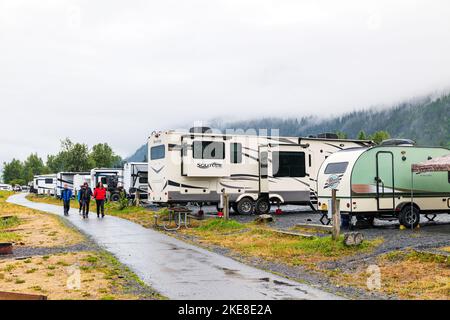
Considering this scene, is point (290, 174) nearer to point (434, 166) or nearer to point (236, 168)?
point (236, 168)

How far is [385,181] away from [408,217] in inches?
56.9

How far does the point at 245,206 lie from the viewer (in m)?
25.8

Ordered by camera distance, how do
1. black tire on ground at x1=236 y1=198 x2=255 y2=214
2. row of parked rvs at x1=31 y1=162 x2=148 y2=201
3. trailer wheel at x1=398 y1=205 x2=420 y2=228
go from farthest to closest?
row of parked rvs at x1=31 y1=162 x2=148 y2=201 < black tire on ground at x1=236 y1=198 x2=255 y2=214 < trailer wheel at x1=398 y1=205 x2=420 y2=228

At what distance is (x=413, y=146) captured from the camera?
1864 cm

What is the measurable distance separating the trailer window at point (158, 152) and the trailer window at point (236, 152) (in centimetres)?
322

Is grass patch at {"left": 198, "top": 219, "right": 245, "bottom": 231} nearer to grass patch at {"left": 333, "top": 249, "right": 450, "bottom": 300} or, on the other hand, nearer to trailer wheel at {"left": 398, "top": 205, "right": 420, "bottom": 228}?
trailer wheel at {"left": 398, "top": 205, "right": 420, "bottom": 228}

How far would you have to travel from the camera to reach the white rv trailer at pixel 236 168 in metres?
23.9

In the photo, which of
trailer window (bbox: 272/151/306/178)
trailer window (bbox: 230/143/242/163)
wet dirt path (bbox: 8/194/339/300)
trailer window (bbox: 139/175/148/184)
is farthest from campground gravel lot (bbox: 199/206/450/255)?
trailer window (bbox: 139/175/148/184)

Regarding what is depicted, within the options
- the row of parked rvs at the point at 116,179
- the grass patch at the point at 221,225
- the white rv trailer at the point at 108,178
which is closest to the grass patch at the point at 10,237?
the grass patch at the point at 221,225

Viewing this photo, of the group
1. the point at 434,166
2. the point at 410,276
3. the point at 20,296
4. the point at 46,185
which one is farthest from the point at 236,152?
the point at 46,185

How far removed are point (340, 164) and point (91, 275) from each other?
10.2 m

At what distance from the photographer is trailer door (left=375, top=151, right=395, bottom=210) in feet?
58.1

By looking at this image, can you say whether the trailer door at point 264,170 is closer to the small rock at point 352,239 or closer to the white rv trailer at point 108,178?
the small rock at point 352,239

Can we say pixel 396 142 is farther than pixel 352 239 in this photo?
Yes
